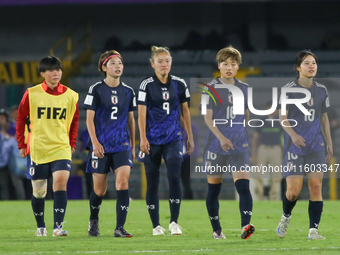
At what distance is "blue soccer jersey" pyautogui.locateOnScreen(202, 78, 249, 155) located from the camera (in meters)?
6.73

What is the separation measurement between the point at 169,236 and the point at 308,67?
7.83ft

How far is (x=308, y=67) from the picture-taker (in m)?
6.78

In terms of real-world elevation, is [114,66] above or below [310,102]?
above

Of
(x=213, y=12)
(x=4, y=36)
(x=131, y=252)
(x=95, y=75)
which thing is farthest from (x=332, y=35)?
(x=131, y=252)

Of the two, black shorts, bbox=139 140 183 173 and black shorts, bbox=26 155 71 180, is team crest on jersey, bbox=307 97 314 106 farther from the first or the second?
black shorts, bbox=26 155 71 180

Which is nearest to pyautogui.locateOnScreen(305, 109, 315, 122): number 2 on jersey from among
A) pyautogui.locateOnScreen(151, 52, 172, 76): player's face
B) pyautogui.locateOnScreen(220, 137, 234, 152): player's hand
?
pyautogui.locateOnScreen(220, 137, 234, 152): player's hand

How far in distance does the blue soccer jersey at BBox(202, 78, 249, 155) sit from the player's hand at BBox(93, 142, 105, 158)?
3.84ft

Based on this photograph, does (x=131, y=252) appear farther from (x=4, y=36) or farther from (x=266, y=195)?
(x=4, y=36)

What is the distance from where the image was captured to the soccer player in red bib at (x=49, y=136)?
23.3 ft

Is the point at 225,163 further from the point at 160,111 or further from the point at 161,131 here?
the point at 160,111

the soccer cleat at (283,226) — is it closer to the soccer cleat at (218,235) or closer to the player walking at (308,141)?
the player walking at (308,141)

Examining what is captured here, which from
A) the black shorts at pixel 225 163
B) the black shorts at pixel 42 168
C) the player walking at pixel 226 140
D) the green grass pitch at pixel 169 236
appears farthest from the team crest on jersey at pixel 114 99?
the green grass pitch at pixel 169 236

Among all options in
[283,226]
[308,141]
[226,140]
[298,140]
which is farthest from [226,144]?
[283,226]

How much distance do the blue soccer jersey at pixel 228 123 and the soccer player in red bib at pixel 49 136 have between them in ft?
5.37
